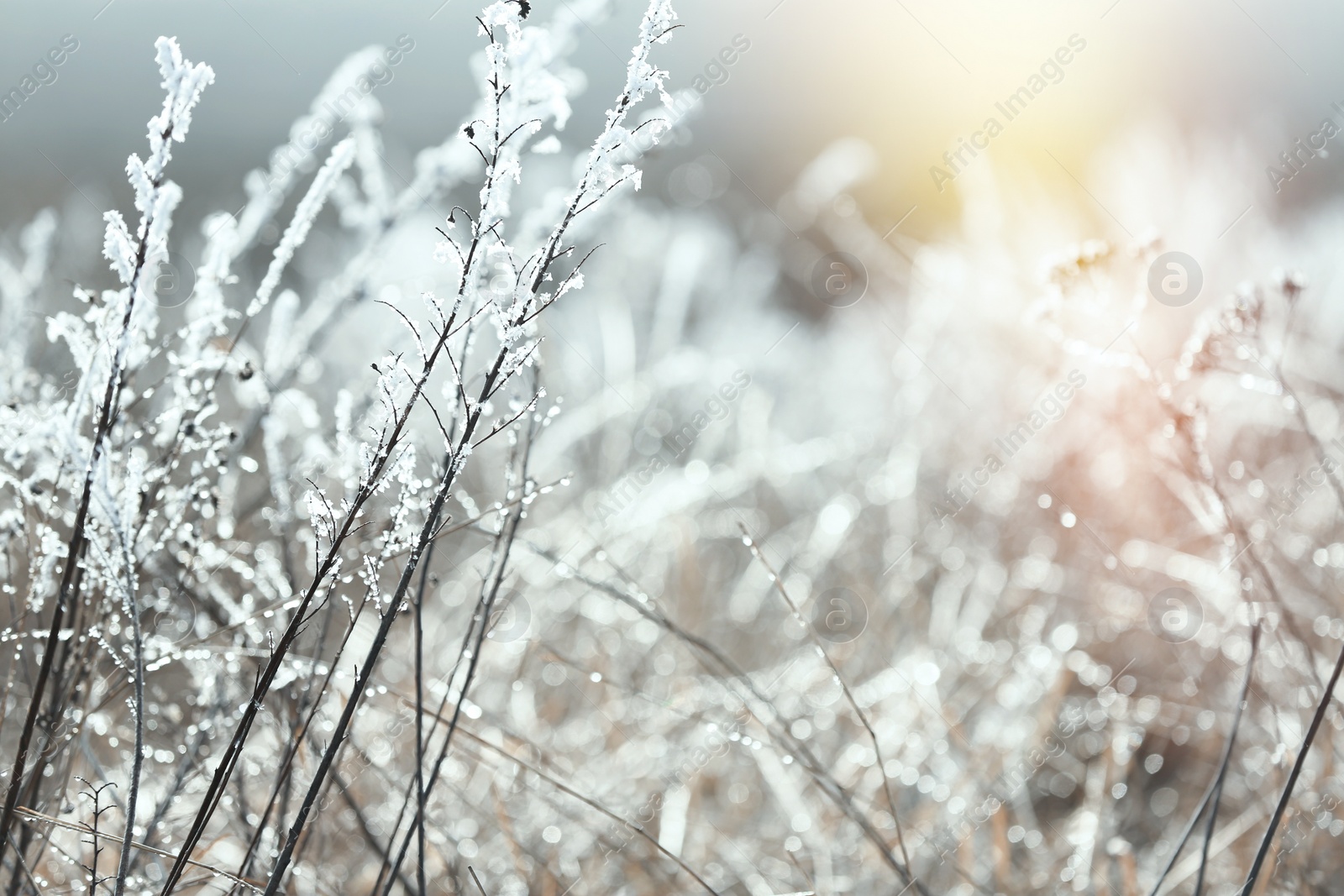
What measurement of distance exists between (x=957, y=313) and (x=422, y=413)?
1.53 meters

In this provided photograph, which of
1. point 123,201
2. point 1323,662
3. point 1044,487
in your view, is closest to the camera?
point 1323,662

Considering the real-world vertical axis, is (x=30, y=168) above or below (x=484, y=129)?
above

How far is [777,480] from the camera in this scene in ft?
7.11

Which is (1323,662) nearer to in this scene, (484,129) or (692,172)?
(484,129)

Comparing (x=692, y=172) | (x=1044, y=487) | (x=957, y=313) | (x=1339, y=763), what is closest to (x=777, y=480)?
(x=1044, y=487)

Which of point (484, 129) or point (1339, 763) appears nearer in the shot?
point (484, 129)

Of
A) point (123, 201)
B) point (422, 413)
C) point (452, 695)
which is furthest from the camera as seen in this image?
point (123, 201)

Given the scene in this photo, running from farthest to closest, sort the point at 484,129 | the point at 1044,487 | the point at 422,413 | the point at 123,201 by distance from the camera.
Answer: the point at 123,201, the point at 422,413, the point at 1044,487, the point at 484,129

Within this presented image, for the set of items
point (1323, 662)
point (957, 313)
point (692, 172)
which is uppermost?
point (692, 172)

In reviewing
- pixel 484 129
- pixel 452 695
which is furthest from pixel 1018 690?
pixel 484 129

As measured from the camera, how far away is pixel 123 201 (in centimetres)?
476

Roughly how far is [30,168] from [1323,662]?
17.1ft

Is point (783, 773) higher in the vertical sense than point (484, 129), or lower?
lower

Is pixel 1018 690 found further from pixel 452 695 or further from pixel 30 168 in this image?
pixel 30 168
